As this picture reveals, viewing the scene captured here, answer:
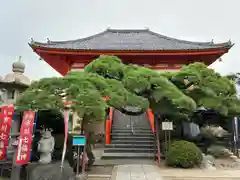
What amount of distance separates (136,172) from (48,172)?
2.97 meters

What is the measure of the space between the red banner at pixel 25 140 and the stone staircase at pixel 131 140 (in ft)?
15.2

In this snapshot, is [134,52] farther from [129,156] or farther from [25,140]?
[25,140]

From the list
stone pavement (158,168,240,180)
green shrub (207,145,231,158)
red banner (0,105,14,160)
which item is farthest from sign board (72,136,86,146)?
green shrub (207,145,231,158)

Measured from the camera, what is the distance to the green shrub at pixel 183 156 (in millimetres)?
8242

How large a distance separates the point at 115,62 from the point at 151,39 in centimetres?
1144

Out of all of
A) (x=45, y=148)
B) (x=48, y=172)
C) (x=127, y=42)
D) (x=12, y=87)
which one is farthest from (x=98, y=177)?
(x=127, y=42)

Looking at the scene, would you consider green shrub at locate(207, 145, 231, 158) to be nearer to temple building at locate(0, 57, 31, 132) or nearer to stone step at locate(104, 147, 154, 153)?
stone step at locate(104, 147, 154, 153)

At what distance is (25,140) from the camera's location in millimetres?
6102

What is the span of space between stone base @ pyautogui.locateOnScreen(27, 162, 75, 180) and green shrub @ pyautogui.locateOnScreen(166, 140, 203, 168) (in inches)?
158

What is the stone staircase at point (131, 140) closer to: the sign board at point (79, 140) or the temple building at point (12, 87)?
the sign board at point (79, 140)

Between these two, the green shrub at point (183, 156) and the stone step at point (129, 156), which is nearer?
the green shrub at point (183, 156)

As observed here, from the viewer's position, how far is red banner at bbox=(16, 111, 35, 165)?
5.93m

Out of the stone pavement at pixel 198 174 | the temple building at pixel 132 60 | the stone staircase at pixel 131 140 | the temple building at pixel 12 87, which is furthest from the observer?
the temple building at pixel 132 60

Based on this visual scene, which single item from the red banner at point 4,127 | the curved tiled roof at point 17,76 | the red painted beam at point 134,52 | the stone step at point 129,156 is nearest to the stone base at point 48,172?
the red banner at point 4,127
